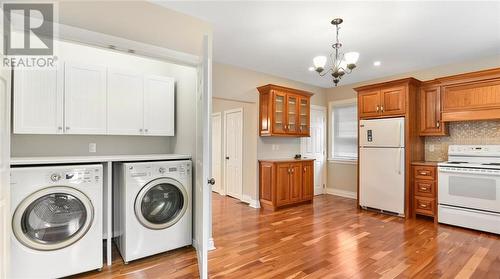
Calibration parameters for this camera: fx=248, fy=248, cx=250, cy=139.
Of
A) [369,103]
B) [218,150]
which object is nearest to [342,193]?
[369,103]

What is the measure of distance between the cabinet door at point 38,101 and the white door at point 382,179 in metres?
4.59

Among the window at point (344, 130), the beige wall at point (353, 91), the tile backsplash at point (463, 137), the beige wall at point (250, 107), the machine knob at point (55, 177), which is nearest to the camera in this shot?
the machine knob at point (55, 177)

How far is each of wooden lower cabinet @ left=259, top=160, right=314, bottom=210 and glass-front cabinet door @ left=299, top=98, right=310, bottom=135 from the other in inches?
26.0

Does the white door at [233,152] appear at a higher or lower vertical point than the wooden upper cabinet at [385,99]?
lower

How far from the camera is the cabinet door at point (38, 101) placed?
2.45 m

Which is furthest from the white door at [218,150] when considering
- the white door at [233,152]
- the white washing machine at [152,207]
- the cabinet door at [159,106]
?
the white washing machine at [152,207]

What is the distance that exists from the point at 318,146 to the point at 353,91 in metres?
1.47

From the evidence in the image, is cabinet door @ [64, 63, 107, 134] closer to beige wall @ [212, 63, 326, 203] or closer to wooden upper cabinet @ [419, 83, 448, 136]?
beige wall @ [212, 63, 326, 203]

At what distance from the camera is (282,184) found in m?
4.58

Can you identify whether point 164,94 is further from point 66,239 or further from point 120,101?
point 66,239

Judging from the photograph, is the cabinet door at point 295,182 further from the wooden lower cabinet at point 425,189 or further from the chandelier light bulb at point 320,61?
the chandelier light bulb at point 320,61

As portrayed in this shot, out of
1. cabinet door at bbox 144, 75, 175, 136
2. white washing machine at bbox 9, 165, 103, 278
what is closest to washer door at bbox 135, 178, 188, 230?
white washing machine at bbox 9, 165, 103, 278

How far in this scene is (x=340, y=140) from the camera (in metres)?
5.95

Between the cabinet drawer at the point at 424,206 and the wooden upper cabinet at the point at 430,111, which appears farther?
the wooden upper cabinet at the point at 430,111
